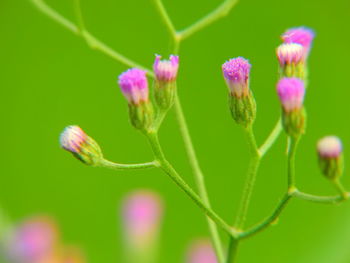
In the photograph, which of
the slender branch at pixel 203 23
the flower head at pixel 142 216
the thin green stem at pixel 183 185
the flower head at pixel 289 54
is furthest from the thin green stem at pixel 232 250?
the flower head at pixel 142 216

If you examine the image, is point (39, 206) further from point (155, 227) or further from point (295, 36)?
point (295, 36)

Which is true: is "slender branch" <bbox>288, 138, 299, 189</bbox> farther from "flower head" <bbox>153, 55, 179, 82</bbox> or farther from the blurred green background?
the blurred green background

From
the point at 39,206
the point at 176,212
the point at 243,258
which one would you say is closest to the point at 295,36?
the point at 243,258

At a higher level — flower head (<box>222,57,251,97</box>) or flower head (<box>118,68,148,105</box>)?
flower head (<box>118,68,148,105</box>)

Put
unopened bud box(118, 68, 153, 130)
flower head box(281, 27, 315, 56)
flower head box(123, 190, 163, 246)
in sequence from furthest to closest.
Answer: flower head box(123, 190, 163, 246) < flower head box(281, 27, 315, 56) < unopened bud box(118, 68, 153, 130)

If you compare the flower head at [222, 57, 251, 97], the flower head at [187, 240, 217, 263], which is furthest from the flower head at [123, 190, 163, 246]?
the flower head at [222, 57, 251, 97]
